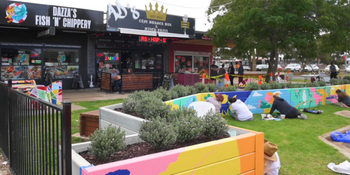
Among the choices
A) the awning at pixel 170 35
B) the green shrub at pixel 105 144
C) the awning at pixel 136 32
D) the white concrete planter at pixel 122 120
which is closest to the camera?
the green shrub at pixel 105 144

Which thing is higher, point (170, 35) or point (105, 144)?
point (170, 35)

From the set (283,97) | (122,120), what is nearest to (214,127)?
(122,120)

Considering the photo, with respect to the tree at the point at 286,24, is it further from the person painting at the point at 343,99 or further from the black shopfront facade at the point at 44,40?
the black shopfront facade at the point at 44,40

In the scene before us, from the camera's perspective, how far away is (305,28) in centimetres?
1435

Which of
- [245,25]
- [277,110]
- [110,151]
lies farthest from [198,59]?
[110,151]

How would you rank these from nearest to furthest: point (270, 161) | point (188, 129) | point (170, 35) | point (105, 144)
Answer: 1. point (105, 144)
2. point (188, 129)
3. point (270, 161)
4. point (170, 35)

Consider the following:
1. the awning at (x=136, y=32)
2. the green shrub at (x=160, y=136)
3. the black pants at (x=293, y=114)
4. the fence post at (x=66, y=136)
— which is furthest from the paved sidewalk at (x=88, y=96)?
the fence post at (x=66, y=136)

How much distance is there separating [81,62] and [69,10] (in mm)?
3852

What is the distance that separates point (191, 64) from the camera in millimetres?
22062

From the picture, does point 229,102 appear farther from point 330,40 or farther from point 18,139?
point 330,40

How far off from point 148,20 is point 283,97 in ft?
28.0

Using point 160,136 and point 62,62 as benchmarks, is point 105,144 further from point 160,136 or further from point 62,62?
point 62,62

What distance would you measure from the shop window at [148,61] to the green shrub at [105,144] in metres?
15.5

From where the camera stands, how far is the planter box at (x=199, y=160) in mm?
2777
